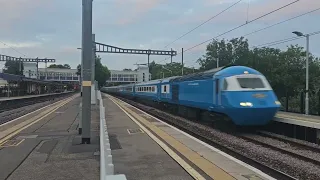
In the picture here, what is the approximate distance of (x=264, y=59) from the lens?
154 feet

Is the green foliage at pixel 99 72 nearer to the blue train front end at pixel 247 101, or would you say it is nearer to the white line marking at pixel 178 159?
the blue train front end at pixel 247 101

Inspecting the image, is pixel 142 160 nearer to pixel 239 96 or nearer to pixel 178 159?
pixel 178 159

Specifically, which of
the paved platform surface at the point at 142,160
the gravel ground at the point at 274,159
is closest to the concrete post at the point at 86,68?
the paved platform surface at the point at 142,160

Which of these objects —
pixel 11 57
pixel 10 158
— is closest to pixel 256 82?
pixel 10 158

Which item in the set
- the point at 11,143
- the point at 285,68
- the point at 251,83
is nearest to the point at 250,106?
the point at 251,83

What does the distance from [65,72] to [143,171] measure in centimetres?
13884

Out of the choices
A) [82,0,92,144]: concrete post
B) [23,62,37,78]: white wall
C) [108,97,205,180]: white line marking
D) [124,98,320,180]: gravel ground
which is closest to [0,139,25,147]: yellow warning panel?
[82,0,92,144]: concrete post

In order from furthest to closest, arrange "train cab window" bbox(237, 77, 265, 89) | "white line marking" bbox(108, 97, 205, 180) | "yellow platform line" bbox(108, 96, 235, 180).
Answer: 1. "train cab window" bbox(237, 77, 265, 89)
2. "white line marking" bbox(108, 97, 205, 180)
3. "yellow platform line" bbox(108, 96, 235, 180)

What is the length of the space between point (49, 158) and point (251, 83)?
30.8 feet

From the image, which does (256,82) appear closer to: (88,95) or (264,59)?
(88,95)

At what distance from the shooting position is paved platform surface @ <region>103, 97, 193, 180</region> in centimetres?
812

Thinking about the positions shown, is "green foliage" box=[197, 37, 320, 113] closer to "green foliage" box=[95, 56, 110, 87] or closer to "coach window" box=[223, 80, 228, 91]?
"coach window" box=[223, 80, 228, 91]

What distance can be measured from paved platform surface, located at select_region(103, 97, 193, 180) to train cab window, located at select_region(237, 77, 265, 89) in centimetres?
476

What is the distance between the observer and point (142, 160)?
9766mm
